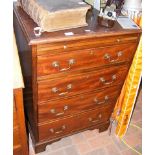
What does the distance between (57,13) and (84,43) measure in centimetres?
26

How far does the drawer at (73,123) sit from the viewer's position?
1786 millimetres

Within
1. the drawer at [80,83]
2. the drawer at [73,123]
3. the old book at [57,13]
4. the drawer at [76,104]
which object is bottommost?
the drawer at [73,123]

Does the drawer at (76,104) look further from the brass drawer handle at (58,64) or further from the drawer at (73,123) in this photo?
the brass drawer handle at (58,64)

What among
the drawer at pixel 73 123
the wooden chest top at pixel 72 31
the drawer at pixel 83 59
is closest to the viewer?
the wooden chest top at pixel 72 31

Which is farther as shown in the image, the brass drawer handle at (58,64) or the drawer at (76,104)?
the drawer at (76,104)

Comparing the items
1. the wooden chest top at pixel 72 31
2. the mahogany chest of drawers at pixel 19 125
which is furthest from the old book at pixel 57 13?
the mahogany chest of drawers at pixel 19 125

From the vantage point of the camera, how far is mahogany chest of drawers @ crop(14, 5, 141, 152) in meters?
1.37

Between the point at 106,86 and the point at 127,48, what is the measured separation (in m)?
0.35

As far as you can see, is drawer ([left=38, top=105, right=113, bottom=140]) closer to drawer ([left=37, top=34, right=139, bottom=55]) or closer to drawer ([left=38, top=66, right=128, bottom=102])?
drawer ([left=38, top=66, right=128, bottom=102])

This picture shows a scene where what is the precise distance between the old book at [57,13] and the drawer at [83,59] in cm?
18

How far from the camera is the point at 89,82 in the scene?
1672 millimetres

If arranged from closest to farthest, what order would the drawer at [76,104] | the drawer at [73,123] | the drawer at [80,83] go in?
1. the drawer at [80,83]
2. the drawer at [76,104]
3. the drawer at [73,123]

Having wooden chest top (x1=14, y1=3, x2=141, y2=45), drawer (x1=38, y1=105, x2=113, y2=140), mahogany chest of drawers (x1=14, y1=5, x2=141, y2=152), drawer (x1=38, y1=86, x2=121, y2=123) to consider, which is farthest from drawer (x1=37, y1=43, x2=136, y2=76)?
drawer (x1=38, y1=105, x2=113, y2=140)
